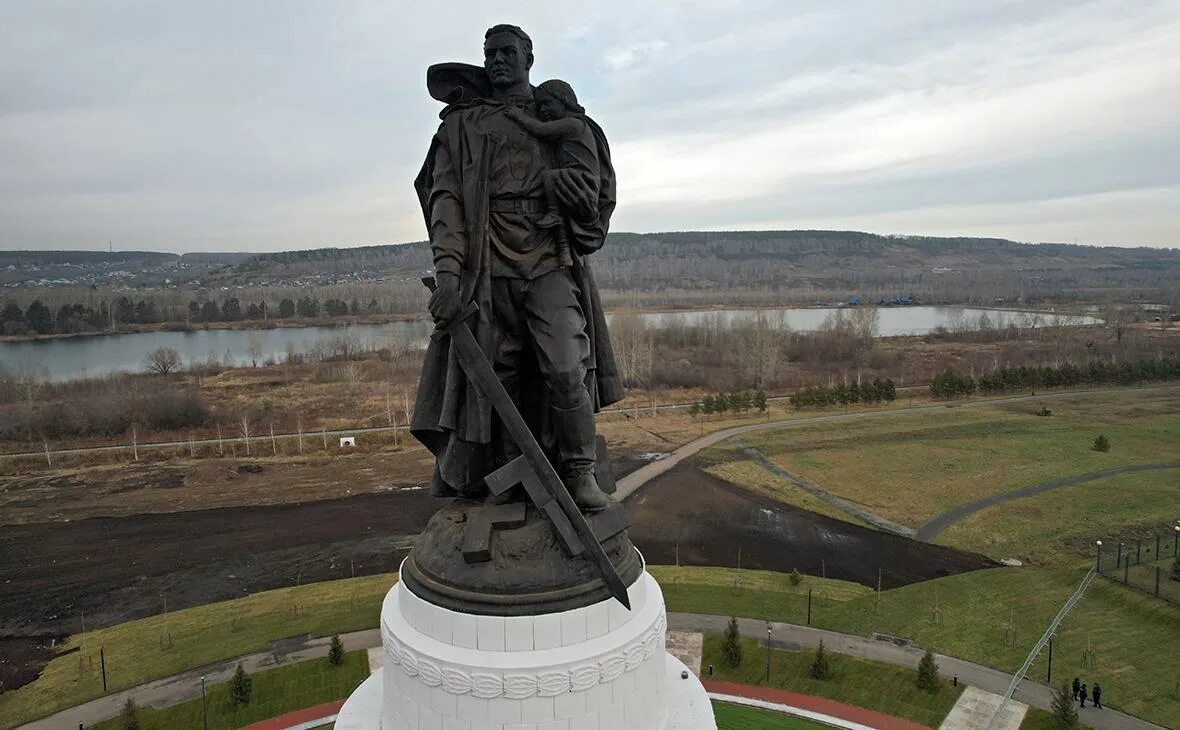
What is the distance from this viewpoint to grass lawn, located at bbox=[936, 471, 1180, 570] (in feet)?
92.6

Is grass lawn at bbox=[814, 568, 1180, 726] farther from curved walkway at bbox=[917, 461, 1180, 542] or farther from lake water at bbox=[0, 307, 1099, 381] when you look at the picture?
lake water at bbox=[0, 307, 1099, 381]

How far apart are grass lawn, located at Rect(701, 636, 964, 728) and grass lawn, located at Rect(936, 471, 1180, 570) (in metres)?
11.8

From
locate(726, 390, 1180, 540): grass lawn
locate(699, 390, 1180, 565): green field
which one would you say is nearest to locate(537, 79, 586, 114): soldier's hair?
locate(699, 390, 1180, 565): green field

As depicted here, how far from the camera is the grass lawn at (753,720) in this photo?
1575 cm

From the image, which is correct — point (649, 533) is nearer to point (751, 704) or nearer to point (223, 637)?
point (751, 704)

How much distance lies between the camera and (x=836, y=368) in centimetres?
7375

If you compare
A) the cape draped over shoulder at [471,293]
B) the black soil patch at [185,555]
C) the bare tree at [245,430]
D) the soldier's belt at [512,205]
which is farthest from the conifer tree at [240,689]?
the bare tree at [245,430]

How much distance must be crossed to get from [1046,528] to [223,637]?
30986mm

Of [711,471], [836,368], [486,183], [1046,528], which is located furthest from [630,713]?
[836,368]

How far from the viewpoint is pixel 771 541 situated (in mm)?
29766

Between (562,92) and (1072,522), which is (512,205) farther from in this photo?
(1072,522)

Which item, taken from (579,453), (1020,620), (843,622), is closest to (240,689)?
(579,453)

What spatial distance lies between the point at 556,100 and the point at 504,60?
0.87 m

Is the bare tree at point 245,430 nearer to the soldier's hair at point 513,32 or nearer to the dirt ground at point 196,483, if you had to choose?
the dirt ground at point 196,483
